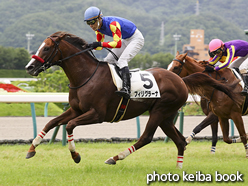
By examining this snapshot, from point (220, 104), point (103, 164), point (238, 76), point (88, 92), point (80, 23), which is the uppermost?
point (88, 92)

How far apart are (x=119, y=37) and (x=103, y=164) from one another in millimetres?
1800

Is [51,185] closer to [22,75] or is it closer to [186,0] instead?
[22,75]

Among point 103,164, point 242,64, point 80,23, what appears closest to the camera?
point 103,164

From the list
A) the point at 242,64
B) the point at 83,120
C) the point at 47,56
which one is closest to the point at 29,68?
the point at 47,56

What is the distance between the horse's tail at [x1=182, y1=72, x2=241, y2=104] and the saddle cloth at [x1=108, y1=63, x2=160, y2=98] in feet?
3.22

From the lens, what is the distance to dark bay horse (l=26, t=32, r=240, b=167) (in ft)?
15.1

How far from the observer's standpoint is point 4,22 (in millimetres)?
123562

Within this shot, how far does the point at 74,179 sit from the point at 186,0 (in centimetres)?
19500

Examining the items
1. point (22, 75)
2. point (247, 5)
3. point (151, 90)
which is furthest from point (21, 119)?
point (247, 5)

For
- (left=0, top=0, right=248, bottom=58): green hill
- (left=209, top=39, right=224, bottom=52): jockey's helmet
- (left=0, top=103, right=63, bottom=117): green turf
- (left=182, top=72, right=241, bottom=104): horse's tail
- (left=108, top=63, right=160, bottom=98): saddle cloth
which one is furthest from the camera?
(left=0, top=0, right=248, bottom=58): green hill

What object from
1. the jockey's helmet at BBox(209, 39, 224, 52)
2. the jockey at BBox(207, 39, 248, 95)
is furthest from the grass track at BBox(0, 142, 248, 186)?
the jockey's helmet at BBox(209, 39, 224, 52)

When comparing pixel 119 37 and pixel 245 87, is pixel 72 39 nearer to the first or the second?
pixel 119 37

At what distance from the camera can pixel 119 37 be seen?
15.5ft

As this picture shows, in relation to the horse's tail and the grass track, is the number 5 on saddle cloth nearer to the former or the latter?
the grass track
